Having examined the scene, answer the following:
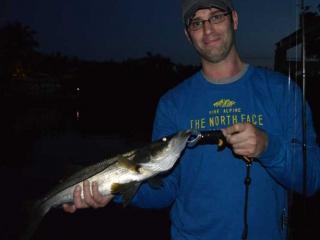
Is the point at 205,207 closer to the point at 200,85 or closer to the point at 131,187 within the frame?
the point at 131,187

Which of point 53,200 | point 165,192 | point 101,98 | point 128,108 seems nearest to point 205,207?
point 165,192

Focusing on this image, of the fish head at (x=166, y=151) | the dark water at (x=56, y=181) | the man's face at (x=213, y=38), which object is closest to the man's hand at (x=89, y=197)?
the dark water at (x=56, y=181)

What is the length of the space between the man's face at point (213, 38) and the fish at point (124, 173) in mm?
896

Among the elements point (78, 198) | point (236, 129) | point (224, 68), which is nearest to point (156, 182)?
point (78, 198)

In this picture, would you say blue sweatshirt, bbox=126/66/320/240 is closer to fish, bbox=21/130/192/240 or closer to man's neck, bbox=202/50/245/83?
man's neck, bbox=202/50/245/83

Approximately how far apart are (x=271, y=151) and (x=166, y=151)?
37.4 inches

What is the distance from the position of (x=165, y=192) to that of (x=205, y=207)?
1.56ft

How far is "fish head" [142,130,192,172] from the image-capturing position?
326 cm

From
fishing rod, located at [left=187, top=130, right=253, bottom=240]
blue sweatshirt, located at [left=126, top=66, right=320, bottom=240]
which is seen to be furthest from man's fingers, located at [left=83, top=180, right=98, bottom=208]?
fishing rod, located at [left=187, top=130, right=253, bottom=240]

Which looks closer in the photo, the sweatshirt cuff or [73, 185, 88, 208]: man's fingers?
the sweatshirt cuff

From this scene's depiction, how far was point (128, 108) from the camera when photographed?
61.5 meters

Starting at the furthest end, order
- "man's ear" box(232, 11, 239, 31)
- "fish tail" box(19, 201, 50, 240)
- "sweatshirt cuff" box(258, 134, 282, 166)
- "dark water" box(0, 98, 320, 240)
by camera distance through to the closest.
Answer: "dark water" box(0, 98, 320, 240)
"fish tail" box(19, 201, 50, 240)
"man's ear" box(232, 11, 239, 31)
"sweatshirt cuff" box(258, 134, 282, 166)

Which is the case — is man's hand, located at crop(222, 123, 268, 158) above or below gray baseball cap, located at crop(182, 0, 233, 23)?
below

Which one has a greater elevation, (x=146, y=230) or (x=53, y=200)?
(x=53, y=200)
